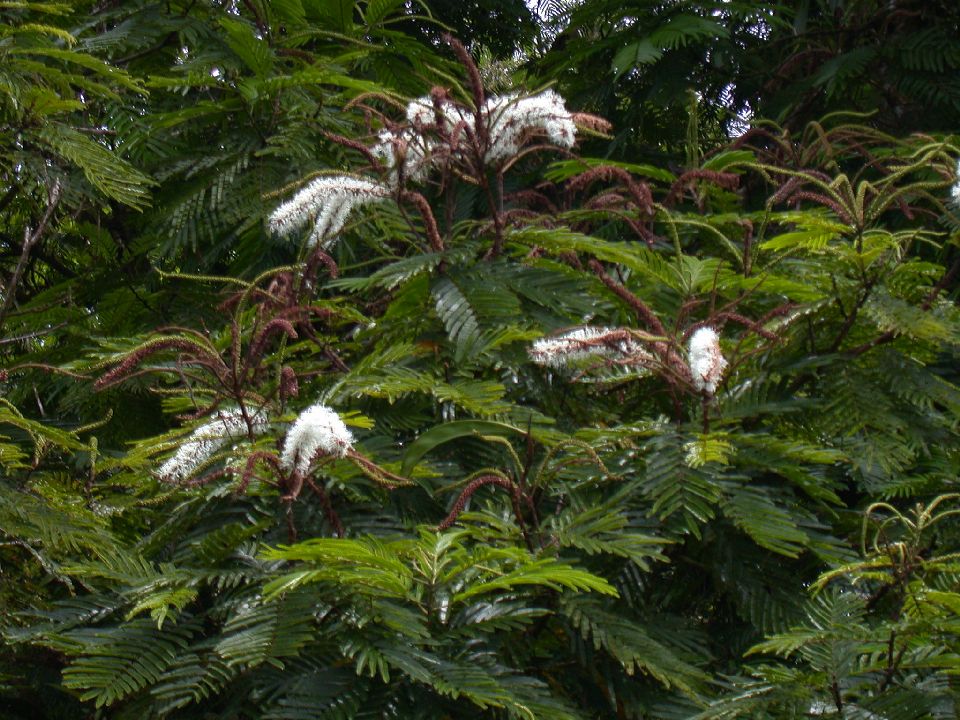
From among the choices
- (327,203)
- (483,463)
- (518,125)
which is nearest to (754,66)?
(518,125)

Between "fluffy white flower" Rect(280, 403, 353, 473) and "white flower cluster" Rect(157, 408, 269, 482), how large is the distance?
218 millimetres

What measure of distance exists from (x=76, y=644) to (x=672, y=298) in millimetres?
1230

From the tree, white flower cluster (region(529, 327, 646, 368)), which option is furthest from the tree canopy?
the tree

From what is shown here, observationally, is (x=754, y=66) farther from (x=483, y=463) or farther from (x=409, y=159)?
(x=483, y=463)

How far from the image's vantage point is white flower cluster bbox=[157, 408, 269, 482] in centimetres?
177

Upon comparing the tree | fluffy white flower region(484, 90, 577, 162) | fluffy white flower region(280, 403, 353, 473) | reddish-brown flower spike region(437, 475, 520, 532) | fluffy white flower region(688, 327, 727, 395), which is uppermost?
the tree

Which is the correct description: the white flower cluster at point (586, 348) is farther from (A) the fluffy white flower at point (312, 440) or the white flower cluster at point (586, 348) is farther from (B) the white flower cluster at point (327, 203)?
(B) the white flower cluster at point (327, 203)

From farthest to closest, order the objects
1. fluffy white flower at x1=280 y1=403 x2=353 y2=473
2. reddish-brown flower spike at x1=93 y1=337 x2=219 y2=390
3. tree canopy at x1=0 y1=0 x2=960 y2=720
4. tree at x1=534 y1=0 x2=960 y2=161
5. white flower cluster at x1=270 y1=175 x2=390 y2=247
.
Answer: tree at x1=534 y1=0 x2=960 y2=161
white flower cluster at x1=270 y1=175 x2=390 y2=247
reddish-brown flower spike at x1=93 y1=337 x2=219 y2=390
fluffy white flower at x1=280 y1=403 x2=353 y2=473
tree canopy at x1=0 y1=0 x2=960 y2=720

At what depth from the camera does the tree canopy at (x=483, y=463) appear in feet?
4.91

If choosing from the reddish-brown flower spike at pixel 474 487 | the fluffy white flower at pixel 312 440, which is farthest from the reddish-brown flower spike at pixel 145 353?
the reddish-brown flower spike at pixel 474 487

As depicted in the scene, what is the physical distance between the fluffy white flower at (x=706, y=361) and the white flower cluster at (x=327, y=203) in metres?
0.63

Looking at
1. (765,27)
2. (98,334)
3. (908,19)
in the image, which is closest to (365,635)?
(98,334)

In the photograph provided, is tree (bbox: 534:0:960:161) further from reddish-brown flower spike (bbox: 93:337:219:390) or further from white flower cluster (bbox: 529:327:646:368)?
reddish-brown flower spike (bbox: 93:337:219:390)

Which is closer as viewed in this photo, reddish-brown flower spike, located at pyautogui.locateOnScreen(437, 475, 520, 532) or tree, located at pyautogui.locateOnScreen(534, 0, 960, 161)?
reddish-brown flower spike, located at pyautogui.locateOnScreen(437, 475, 520, 532)
